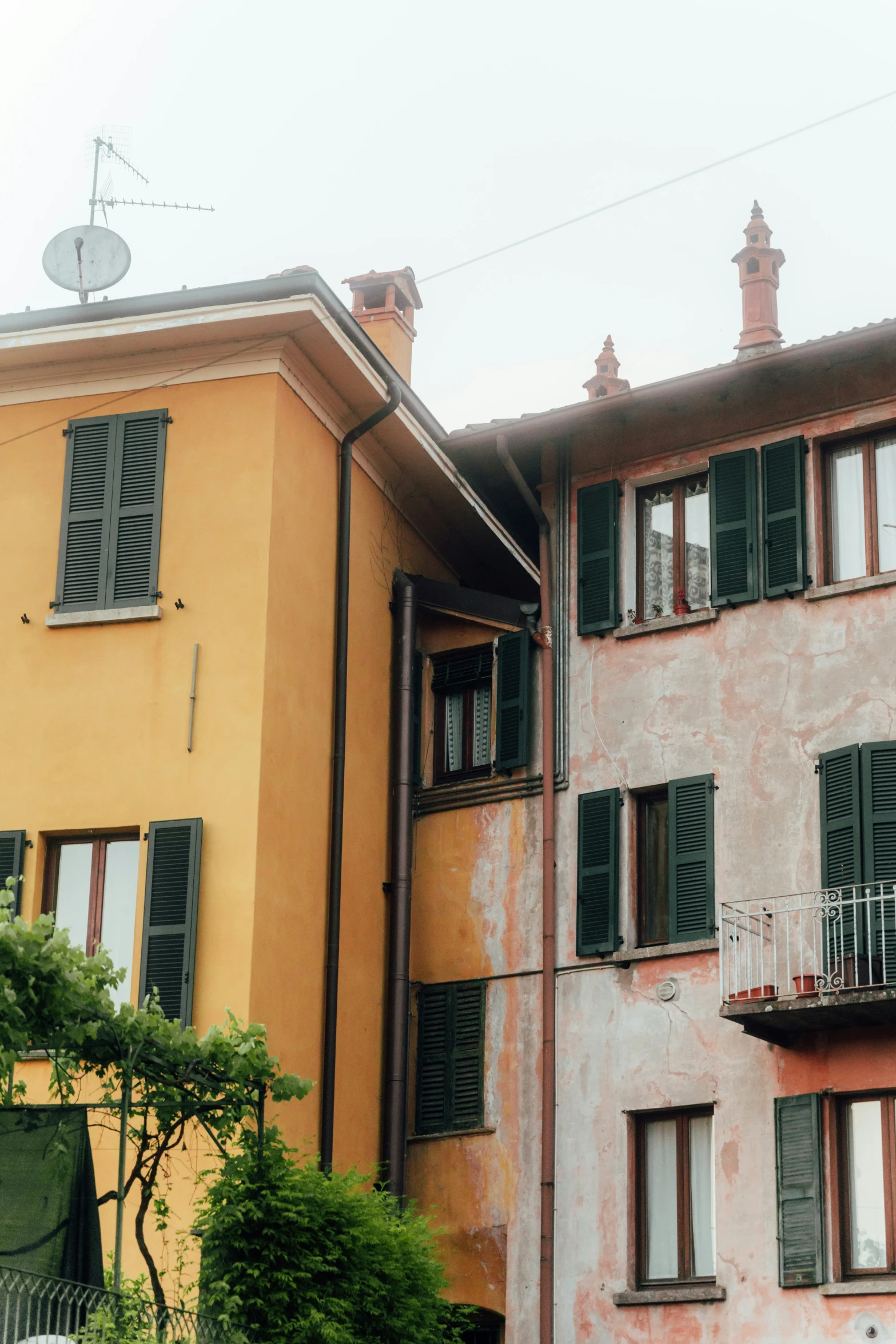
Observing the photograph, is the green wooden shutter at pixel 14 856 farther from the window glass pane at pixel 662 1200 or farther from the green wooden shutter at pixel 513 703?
the window glass pane at pixel 662 1200

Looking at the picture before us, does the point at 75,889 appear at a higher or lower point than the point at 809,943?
higher

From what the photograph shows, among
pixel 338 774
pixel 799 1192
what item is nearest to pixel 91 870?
pixel 338 774

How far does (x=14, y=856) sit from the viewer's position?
16.1 metres

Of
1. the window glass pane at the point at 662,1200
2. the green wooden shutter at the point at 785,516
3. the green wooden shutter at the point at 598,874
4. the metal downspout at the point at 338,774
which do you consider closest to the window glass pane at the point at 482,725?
the green wooden shutter at the point at 598,874

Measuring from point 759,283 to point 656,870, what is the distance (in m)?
6.43

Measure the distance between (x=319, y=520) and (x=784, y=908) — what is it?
5478 mm

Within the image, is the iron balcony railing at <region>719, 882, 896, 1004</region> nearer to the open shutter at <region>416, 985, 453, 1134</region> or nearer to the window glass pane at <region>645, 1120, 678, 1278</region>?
the window glass pane at <region>645, 1120, 678, 1278</region>

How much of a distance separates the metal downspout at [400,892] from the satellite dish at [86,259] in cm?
415

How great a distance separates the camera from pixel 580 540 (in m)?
18.8

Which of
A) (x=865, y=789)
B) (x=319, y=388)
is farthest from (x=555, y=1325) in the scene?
(x=319, y=388)

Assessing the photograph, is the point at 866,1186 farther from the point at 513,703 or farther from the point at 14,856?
the point at 14,856

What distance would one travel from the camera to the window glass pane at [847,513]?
57.0 feet

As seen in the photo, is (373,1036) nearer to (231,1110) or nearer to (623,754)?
(623,754)

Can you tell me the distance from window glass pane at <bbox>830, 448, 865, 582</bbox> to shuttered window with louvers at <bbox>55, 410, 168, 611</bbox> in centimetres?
622
